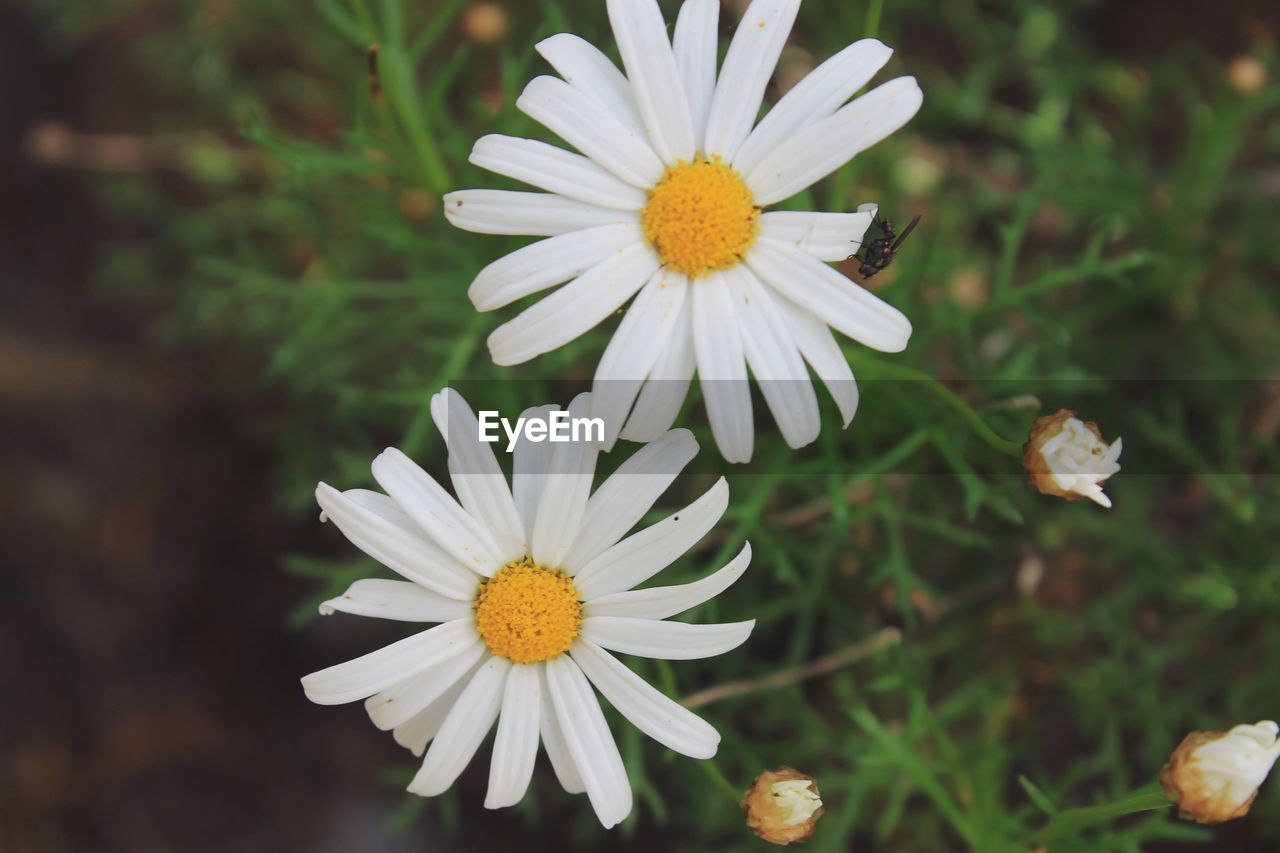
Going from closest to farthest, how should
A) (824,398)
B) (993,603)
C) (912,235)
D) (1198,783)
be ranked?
(1198,783), (824,398), (993,603), (912,235)

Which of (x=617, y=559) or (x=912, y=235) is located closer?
(x=617, y=559)

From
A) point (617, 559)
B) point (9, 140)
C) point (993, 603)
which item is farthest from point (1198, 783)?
point (9, 140)

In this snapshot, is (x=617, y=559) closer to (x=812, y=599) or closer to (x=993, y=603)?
(x=812, y=599)

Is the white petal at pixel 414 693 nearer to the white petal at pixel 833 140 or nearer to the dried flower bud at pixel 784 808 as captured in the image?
the dried flower bud at pixel 784 808

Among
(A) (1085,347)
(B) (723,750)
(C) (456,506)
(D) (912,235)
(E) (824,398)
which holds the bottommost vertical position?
(B) (723,750)

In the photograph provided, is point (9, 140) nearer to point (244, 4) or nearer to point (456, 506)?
point (244, 4)

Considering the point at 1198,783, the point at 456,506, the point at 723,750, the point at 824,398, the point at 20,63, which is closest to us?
the point at 1198,783

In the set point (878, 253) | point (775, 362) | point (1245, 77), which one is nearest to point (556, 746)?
point (775, 362)

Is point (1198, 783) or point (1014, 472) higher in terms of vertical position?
point (1014, 472)
